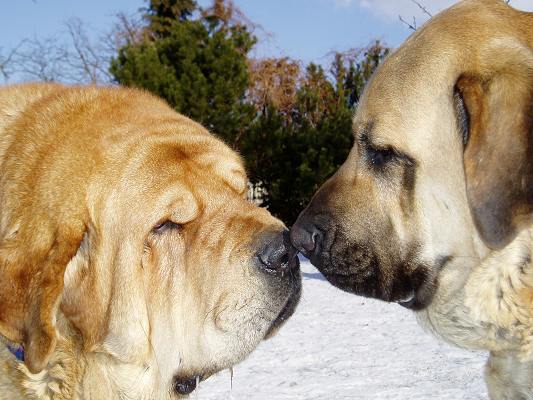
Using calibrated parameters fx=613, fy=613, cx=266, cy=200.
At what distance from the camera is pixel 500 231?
2.49 m

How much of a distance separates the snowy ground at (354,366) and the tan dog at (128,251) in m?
1.55

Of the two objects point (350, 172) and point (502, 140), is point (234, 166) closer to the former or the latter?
point (350, 172)

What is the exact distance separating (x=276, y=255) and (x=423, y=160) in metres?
0.86

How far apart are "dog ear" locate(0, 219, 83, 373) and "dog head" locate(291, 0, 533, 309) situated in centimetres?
116

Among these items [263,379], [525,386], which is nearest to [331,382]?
[263,379]

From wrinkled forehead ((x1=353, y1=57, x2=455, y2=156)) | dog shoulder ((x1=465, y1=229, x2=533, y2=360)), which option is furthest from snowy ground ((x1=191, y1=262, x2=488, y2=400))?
wrinkled forehead ((x1=353, y1=57, x2=455, y2=156))

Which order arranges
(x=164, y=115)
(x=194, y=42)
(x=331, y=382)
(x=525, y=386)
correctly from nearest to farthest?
(x=525, y=386), (x=164, y=115), (x=331, y=382), (x=194, y=42)

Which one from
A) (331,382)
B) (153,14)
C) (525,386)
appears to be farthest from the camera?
(153,14)

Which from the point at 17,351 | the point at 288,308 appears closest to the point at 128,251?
the point at 17,351

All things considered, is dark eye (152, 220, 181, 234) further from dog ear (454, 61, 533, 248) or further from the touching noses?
dog ear (454, 61, 533, 248)

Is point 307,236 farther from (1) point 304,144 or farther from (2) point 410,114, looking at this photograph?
(1) point 304,144

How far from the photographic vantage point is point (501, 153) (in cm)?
251

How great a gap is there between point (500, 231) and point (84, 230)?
5.46ft

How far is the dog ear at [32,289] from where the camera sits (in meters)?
2.13
